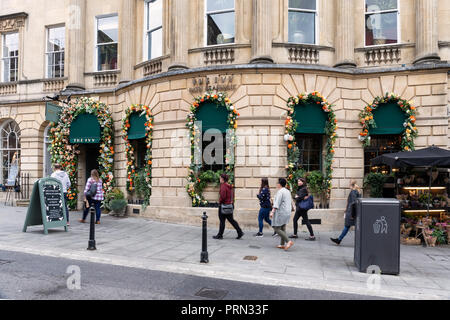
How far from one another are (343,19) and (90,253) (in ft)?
38.9

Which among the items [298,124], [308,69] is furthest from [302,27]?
[298,124]

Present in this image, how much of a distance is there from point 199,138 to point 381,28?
8.45 m

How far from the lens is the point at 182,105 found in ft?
42.7

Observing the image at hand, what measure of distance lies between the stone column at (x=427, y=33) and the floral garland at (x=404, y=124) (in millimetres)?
1669

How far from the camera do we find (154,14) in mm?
15086

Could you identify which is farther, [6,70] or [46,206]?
[6,70]

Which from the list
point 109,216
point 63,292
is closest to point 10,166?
point 109,216

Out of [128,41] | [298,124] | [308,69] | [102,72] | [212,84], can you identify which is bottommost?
[298,124]

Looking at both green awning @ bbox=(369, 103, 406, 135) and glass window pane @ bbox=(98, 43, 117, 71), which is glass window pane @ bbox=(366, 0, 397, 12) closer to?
green awning @ bbox=(369, 103, 406, 135)

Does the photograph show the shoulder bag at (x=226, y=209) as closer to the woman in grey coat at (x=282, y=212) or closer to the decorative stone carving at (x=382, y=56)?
the woman in grey coat at (x=282, y=212)

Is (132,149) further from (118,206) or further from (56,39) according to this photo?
(56,39)

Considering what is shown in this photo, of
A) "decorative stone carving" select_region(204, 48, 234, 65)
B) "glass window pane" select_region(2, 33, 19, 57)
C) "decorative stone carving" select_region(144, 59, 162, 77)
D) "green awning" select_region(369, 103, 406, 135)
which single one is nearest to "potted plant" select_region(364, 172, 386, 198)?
"green awning" select_region(369, 103, 406, 135)

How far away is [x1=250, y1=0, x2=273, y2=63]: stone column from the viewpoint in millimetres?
12297

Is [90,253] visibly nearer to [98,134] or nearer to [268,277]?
[268,277]
